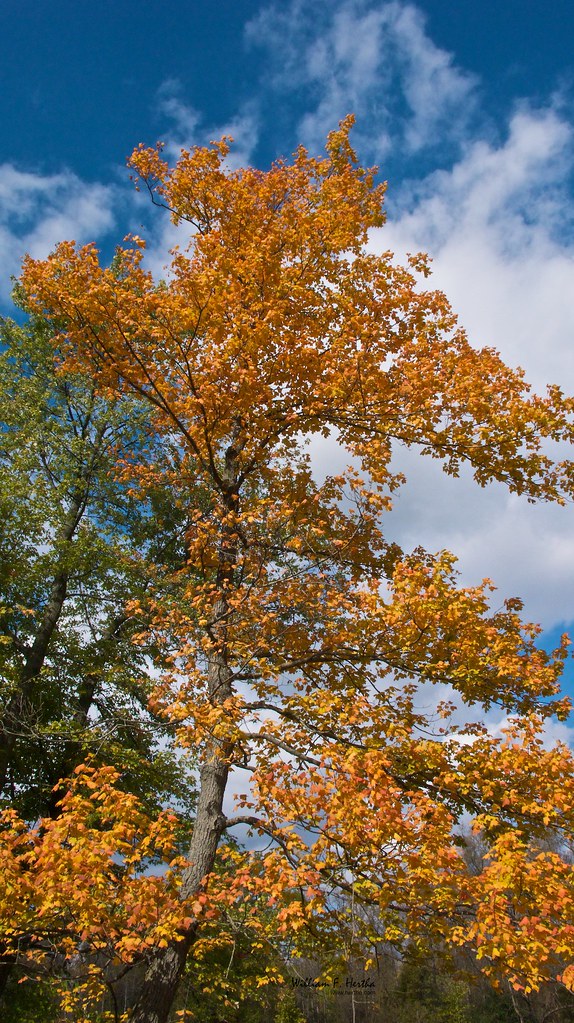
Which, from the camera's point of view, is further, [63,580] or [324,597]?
[63,580]

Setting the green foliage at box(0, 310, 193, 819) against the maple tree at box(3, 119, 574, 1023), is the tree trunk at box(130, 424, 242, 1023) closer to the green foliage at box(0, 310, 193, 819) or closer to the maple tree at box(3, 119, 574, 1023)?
the maple tree at box(3, 119, 574, 1023)

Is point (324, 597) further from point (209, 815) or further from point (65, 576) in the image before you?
point (65, 576)

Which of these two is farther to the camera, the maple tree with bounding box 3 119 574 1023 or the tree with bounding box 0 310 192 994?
the tree with bounding box 0 310 192 994

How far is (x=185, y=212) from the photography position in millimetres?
8055

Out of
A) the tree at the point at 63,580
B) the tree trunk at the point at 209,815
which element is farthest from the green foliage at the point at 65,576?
the tree trunk at the point at 209,815

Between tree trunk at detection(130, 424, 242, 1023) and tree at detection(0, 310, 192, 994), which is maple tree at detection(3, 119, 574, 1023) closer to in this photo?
tree trunk at detection(130, 424, 242, 1023)

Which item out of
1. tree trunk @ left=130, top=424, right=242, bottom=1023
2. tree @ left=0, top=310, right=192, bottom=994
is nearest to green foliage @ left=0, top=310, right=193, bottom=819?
tree @ left=0, top=310, right=192, bottom=994

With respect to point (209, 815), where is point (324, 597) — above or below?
above

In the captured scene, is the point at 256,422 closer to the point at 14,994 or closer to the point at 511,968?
the point at 511,968

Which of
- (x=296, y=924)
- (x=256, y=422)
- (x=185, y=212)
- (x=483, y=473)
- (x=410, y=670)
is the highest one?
(x=185, y=212)

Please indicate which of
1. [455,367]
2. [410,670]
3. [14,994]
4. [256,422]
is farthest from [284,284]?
[14,994]

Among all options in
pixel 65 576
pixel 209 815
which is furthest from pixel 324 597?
pixel 65 576

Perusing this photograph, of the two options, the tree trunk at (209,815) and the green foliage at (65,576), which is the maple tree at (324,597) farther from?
the green foliage at (65,576)

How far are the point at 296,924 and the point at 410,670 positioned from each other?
2.37 m
